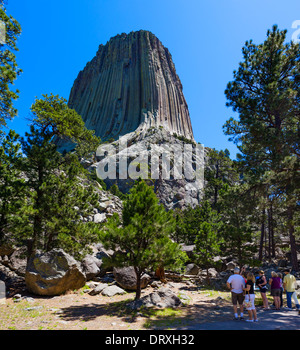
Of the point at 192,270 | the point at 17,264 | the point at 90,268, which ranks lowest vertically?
the point at 192,270

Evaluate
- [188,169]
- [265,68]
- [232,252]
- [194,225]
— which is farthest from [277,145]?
[188,169]

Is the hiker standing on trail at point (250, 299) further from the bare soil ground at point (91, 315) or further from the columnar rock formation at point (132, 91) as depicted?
the columnar rock formation at point (132, 91)

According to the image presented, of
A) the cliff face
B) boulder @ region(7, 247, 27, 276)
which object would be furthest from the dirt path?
the cliff face

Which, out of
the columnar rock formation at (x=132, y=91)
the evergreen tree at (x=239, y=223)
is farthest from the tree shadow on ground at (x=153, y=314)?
the columnar rock formation at (x=132, y=91)

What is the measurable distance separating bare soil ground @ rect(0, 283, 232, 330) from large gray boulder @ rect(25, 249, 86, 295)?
1.66 ft

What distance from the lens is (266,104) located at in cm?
1386

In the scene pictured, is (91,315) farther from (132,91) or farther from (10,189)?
(132,91)

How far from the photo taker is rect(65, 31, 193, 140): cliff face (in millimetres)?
89375

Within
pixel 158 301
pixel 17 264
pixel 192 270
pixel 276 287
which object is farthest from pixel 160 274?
pixel 17 264

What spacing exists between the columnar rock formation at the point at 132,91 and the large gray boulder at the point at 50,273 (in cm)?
7358

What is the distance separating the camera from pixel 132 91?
95688mm

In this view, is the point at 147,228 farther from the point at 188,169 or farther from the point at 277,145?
the point at 188,169

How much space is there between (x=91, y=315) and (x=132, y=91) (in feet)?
319

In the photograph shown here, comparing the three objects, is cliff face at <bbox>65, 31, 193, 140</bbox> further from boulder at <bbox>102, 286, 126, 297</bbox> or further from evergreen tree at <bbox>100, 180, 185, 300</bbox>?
evergreen tree at <bbox>100, 180, 185, 300</bbox>
